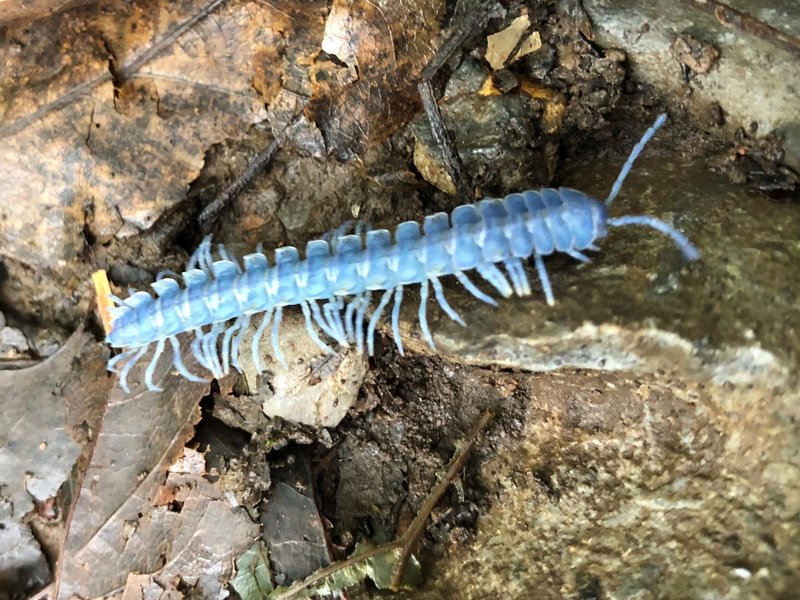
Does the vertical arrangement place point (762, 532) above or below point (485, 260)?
below

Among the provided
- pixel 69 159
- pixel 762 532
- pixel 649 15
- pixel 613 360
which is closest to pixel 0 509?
pixel 69 159

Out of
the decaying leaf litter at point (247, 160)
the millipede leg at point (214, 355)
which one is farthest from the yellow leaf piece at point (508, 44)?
the millipede leg at point (214, 355)

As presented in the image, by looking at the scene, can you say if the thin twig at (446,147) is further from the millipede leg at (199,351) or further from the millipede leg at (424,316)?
the millipede leg at (199,351)

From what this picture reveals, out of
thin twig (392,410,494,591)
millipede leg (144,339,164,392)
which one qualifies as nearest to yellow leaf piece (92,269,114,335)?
millipede leg (144,339,164,392)

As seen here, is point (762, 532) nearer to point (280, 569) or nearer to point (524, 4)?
point (280, 569)

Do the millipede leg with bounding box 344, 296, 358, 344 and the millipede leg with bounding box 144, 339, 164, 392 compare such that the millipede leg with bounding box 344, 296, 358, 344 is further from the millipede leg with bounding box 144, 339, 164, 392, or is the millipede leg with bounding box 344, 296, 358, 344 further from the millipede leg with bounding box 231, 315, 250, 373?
the millipede leg with bounding box 144, 339, 164, 392

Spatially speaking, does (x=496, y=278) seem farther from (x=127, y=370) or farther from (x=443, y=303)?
(x=127, y=370)

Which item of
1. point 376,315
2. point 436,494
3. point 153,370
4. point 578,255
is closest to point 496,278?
point 578,255
